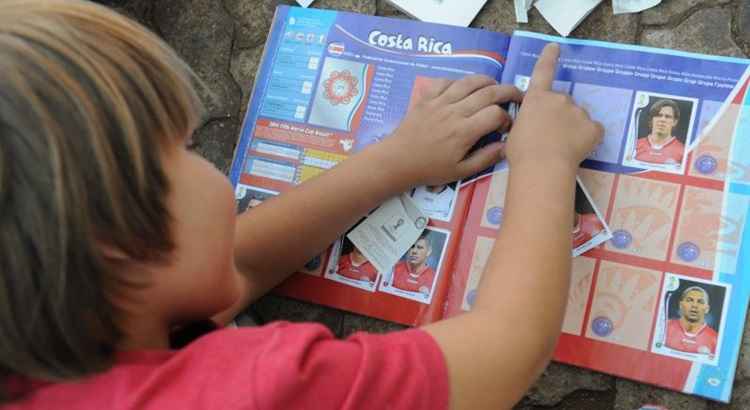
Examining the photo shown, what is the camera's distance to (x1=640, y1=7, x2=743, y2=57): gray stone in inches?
40.1

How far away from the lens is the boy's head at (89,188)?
1.80 feet

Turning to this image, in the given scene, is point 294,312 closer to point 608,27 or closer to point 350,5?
point 350,5

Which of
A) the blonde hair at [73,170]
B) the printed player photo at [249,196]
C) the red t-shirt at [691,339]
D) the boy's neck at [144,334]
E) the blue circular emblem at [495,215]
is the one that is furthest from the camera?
the printed player photo at [249,196]

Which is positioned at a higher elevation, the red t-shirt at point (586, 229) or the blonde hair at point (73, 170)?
the red t-shirt at point (586, 229)

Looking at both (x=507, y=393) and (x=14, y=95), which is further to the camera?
(x=507, y=393)

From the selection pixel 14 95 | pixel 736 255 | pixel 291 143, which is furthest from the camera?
pixel 291 143

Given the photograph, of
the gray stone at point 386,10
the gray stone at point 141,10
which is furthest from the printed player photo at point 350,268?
the gray stone at point 141,10

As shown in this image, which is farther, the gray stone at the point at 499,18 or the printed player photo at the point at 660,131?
the gray stone at the point at 499,18

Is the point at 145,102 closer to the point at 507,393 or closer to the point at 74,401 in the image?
the point at 74,401

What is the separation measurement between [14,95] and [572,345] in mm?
726

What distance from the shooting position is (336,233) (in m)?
1.05

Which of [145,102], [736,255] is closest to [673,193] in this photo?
[736,255]

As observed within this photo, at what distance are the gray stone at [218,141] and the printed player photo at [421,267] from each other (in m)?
0.35

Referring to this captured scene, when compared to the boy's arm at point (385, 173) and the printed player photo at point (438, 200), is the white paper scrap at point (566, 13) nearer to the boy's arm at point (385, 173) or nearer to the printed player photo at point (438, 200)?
the boy's arm at point (385, 173)
